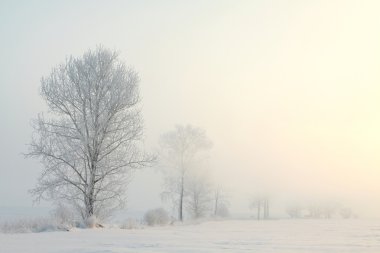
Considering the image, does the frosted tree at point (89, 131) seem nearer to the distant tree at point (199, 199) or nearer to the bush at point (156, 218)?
the bush at point (156, 218)

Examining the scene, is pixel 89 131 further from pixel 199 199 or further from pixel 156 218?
pixel 199 199

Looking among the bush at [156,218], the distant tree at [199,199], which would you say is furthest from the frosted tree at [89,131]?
the distant tree at [199,199]

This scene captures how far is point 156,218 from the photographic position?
26047mm

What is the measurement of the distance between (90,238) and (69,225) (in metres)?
4.07

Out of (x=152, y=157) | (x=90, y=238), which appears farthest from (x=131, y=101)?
(x=90, y=238)

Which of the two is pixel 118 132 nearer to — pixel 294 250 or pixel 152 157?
pixel 152 157

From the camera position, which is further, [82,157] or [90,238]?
[82,157]

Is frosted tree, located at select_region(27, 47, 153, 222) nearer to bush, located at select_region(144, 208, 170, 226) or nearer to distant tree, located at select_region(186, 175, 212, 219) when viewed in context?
bush, located at select_region(144, 208, 170, 226)

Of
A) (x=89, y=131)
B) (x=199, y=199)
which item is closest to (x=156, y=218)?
(x=89, y=131)

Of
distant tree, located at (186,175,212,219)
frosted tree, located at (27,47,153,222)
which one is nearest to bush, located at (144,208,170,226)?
frosted tree, located at (27,47,153,222)

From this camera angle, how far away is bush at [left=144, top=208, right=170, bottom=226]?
25.8 m

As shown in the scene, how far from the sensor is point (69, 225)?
17812 mm

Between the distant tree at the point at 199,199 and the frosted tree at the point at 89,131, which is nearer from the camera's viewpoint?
the frosted tree at the point at 89,131

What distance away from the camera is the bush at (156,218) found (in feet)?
84.8
